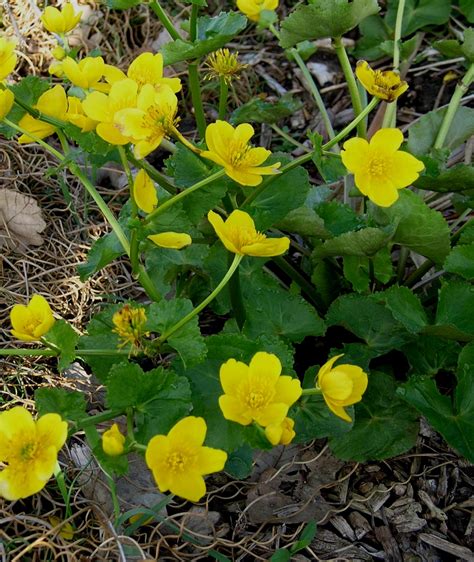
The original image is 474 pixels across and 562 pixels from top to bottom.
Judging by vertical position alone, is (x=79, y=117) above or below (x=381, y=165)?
above

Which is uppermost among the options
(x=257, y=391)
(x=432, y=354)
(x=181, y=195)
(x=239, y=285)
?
(x=181, y=195)

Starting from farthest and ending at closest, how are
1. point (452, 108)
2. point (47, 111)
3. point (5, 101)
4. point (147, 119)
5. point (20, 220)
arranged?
point (20, 220) → point (452, 108) → point (47, 111) → point (5, 101) → point (147, 119)

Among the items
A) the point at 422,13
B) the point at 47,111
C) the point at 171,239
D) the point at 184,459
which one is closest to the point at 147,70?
the point at 47,111

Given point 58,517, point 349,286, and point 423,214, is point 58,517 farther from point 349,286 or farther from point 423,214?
point 423,214

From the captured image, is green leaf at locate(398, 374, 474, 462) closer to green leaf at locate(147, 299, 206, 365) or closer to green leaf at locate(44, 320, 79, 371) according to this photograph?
green leaf at locate(147, 299, 206, 365)

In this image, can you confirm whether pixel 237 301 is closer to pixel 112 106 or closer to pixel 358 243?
pixel 358 243

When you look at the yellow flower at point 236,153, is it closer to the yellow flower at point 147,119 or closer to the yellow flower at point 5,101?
the yellow flower at point 147,119

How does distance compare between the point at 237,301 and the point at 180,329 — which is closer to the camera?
the point at 180,329
